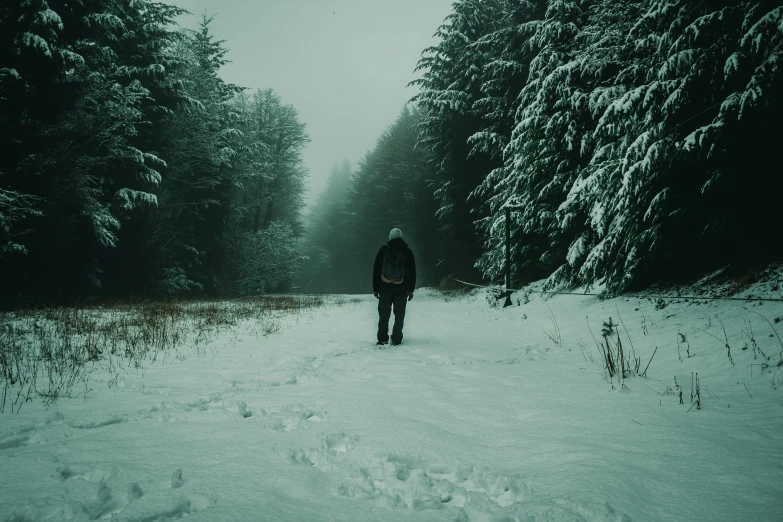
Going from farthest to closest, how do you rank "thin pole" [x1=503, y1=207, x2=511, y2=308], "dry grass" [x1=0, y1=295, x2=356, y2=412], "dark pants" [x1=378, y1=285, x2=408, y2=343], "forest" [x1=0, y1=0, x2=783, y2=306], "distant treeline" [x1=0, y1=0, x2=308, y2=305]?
1. "distant treeline" [x1=0, y1=0, x2=308, y2=305]
2. "thin pole" [x1=503, y1=207, x2=511, y2=308]
3. "dark pants" [x1=378, y1=285, x2=408, y2=343]
4. "forest" [x1=0, y1=0, x2=783, y2=306]
5. "dry grass" [x1=0, y1=295, x2=356, y2=412]

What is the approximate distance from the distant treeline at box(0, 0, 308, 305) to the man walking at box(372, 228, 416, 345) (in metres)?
10.0

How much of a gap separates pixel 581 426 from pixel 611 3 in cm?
1048

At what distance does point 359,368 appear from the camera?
14.9ft

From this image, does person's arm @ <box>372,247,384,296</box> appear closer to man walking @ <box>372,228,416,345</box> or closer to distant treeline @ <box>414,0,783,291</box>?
man walking @ <box>372,228,416,345</box>

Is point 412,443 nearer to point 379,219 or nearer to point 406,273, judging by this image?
point 406,273

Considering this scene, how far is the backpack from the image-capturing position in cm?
634

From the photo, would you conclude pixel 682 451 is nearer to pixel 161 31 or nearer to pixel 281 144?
pixel 161 31

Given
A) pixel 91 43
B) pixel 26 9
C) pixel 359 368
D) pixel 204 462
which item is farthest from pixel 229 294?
pixel 204 462

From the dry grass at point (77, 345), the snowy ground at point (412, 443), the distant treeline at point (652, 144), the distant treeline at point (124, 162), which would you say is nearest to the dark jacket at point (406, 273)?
the snowy ground at point (412, 443)

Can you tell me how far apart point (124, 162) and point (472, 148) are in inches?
575

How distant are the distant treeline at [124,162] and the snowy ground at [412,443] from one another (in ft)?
34.7

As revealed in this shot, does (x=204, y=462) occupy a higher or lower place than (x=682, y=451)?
lower

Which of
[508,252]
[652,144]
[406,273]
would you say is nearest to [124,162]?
[406,273]

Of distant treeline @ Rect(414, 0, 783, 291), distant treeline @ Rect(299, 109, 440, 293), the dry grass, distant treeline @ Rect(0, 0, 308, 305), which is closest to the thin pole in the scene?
distant treeline @ Rect(414, 0, 783, 291)
